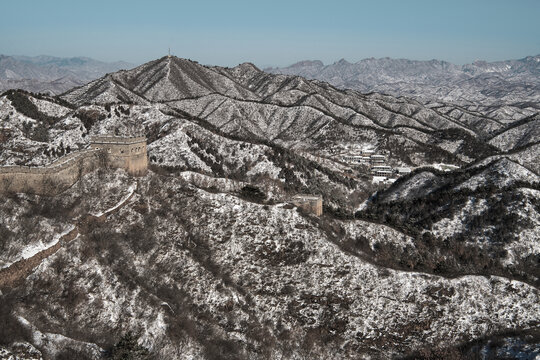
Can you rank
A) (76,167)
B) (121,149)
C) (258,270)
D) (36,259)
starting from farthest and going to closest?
(121,149) → (76,167) → (258,270) → (36,259)

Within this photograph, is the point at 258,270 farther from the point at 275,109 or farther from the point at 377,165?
the point at 275,109

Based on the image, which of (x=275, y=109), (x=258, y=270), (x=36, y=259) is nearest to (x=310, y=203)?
(x=258, y=270)

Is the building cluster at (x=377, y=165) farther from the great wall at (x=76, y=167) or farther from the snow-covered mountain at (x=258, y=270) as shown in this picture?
the great wall at (x=76, y=167)

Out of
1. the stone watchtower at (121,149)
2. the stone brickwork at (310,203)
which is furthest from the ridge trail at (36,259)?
the stone brickwork at (310,203)

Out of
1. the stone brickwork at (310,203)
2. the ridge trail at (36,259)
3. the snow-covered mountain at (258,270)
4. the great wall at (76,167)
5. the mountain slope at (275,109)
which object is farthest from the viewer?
the mountain slope at (275,109)

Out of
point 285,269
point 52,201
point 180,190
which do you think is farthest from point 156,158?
point 285,269

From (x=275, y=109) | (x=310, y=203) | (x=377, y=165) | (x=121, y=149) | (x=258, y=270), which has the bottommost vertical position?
(x=377, y=165)

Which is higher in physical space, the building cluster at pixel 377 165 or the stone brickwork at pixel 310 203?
the stone brickwork at pixel 310 203

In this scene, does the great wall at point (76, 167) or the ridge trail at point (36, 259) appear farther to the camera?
the great wall at point (76, 167)
